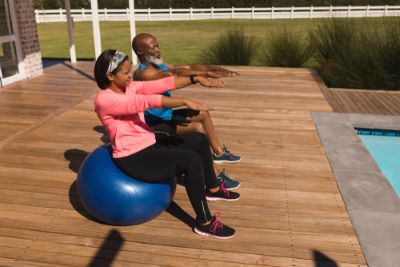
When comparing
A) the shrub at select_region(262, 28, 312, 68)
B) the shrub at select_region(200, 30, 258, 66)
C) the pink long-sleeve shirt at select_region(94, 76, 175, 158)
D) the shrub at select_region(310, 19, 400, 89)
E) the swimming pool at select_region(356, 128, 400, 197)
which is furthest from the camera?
the shrub at select_region(200, 30, 258, 66)

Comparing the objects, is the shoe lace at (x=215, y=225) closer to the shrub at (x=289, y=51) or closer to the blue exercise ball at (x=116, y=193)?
the blue exercise ball at (x=116, y=193)

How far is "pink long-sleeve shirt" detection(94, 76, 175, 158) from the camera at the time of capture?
2.90m

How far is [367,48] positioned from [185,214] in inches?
267

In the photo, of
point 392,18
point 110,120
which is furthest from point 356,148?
point 392,18

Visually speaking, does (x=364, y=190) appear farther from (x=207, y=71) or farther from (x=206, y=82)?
(x=206, y=82)

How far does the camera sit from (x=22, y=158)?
485cm

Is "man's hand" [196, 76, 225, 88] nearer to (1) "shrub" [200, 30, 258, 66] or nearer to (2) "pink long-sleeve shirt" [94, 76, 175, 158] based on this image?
(2) "pink long-sleeve shirt" [94, 76, 175, 158]

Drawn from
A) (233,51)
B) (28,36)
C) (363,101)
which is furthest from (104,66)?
(233,51)

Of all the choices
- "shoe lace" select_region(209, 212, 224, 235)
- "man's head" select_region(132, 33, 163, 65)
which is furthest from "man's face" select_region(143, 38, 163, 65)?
"shoe lace" select_region(209, 212, 224, 235)

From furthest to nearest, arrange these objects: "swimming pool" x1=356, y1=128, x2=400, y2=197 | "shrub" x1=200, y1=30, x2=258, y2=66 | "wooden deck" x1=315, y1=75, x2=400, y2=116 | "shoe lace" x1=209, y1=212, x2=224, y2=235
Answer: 1. "shrub" x1=200, y1=30, x2=258, y2=66
2. "wooden deck" x1=315, y1=75, x2=400, y2=116
3. "swimming pool" x1=356, y1=128, x2=400, y2=197
4. "shoe lace" x1=209, y1=212, x2=224, y2=235

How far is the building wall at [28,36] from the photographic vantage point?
8.58 m

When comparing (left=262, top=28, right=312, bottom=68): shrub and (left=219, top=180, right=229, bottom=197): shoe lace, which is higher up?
(left=262, top=28, right=312, bottom=68): shrub

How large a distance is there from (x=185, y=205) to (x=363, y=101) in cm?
506

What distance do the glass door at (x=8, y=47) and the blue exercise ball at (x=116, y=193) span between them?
6.01 m
